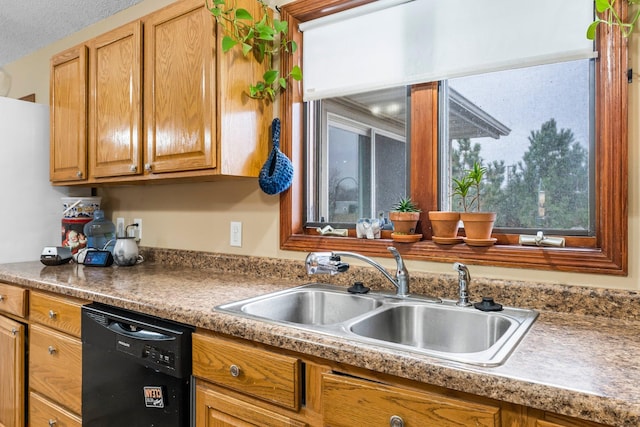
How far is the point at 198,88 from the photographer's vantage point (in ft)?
5.63

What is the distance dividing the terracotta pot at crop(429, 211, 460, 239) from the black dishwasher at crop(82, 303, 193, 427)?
0.89 m

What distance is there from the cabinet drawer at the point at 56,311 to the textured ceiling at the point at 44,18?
173 centimetres

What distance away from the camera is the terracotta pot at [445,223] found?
4.77 ft

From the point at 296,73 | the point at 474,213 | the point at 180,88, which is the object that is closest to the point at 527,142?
the point at 474,213

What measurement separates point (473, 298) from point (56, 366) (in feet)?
5.50

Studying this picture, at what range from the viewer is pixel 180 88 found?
179 centimetres

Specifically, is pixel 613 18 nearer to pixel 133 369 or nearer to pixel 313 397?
pixel 313 397

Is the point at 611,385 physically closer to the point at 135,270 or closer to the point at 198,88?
the point at 198,88

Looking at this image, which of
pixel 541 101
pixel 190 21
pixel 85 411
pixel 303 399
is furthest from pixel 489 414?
pixel 190 21

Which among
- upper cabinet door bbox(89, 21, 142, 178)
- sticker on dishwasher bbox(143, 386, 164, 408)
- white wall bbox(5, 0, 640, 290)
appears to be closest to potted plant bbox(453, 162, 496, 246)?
white wall bbox(5, 0, 640, 290)

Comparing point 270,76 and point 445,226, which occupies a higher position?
point 270,76

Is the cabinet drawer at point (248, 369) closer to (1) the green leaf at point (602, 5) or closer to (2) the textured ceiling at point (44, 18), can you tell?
(1) the green leaf at point (602, 5)

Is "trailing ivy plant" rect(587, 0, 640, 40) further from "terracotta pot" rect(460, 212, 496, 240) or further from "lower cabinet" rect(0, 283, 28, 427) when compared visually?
"lower cabinet" rect(0, 283, 28, 427)

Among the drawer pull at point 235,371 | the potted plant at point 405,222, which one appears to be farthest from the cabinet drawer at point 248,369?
the potted plant at point 405,222
